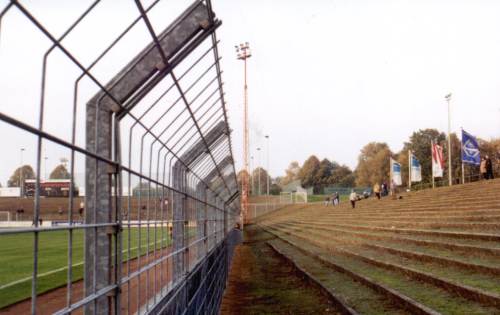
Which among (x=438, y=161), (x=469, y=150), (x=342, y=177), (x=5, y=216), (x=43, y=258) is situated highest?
(x=342, y=177)

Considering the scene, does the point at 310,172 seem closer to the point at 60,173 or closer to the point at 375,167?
the point at 375,167

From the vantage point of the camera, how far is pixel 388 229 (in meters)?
16.0

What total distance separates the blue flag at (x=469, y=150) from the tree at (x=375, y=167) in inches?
2455

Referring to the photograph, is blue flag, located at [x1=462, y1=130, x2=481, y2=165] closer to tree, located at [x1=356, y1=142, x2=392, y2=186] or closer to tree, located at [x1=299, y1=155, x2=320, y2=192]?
tree, located at [x1=356, y1=142, x2=392, y2=186]

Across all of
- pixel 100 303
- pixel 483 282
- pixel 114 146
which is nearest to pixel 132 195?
pixel 114 146

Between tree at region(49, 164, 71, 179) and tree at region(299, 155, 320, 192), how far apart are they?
11645 centimetres

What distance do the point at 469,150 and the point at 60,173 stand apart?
30.4m

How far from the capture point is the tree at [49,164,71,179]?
1742 millimetres

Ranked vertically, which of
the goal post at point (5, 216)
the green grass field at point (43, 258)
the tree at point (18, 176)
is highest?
the tree at point (18, 176)

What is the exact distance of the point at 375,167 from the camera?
307ft

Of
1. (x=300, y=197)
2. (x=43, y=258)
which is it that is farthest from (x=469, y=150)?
(x=300, y=197)

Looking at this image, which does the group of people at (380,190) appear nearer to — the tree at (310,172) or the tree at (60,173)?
the tree at (60,173)

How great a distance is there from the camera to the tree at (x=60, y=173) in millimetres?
1742

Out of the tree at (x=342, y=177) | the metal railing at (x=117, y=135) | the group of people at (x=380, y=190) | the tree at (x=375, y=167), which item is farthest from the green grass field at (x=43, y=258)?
Answer: the tree at (x=342, y=177)
